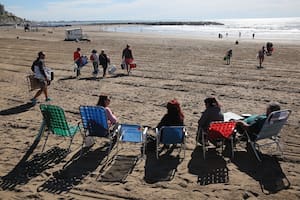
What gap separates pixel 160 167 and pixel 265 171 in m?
1.77

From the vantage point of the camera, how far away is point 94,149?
22.9 feet

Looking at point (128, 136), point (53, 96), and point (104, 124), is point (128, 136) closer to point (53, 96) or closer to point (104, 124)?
point (104, 124)

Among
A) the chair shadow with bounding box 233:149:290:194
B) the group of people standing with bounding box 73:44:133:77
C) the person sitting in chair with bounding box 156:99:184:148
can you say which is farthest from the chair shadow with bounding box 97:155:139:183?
the group of people standing with bounding box 73:44:133:77

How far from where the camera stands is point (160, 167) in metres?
6.21

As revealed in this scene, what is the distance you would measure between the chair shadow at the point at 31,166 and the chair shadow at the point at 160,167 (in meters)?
1.61

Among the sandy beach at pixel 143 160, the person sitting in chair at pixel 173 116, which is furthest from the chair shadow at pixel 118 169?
the person sitting in chair at pixel 173 116

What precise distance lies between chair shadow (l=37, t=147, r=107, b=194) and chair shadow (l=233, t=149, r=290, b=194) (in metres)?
2.51

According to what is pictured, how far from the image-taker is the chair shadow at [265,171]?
5.52 metres

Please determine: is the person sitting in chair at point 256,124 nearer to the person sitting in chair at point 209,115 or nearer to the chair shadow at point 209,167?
the person sitting in chair at point 209,115

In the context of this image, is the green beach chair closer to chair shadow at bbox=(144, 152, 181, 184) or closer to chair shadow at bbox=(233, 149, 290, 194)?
chair shadow at bbox=(144, 152, 181, 184)

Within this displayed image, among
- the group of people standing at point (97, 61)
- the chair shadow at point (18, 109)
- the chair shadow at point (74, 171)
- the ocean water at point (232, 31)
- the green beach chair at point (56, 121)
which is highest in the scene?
the ocean water at point (232, 31)

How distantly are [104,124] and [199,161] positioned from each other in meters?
1.84

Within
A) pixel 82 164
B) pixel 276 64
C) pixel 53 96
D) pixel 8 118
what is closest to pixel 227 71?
pixel 276 64

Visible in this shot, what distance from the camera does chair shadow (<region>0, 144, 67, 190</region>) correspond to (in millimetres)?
5621
